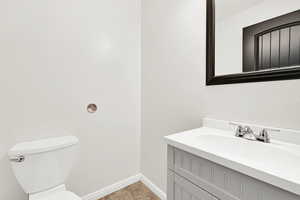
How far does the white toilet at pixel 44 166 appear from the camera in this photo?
0.92m

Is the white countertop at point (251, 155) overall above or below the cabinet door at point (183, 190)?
above

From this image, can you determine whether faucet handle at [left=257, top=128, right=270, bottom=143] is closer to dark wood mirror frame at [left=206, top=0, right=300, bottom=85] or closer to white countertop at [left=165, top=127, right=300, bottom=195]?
white countertop at [left=165, top=127, right=300, bottom=195]

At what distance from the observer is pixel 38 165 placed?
967 millimetres

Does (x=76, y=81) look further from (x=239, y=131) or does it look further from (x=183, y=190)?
(x=239, y=131)

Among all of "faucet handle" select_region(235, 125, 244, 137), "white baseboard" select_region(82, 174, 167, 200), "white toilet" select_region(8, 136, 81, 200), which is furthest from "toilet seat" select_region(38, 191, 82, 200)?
"faucet handle" select_region(235, 125, 244, 137)

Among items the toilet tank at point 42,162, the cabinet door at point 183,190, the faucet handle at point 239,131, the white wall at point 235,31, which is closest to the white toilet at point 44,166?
the toilet tank at point 42,162

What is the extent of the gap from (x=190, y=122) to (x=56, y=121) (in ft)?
3.79

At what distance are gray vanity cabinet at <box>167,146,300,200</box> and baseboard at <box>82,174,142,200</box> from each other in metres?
0.93

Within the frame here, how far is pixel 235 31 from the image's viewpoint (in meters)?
0.96

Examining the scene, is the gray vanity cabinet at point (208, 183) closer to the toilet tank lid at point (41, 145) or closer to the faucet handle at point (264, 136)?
the faucet handle at point (264, 136)

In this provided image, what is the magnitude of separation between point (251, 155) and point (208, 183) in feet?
0.93

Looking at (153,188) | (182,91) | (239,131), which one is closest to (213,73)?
(182,91)

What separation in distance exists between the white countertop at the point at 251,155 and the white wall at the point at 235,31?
463 mm

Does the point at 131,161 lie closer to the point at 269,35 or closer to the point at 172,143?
the point at 172,143
